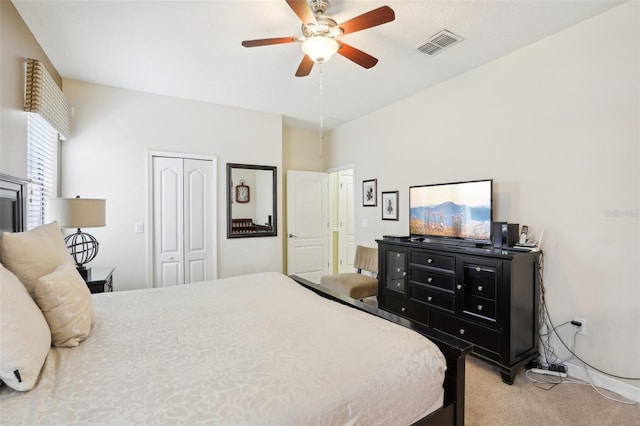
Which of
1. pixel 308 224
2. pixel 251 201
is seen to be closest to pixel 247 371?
pixel 251 201

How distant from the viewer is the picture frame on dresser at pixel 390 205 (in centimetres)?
396

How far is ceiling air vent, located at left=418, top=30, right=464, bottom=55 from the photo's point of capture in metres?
2.42

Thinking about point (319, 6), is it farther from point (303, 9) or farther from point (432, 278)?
point (432, 278)

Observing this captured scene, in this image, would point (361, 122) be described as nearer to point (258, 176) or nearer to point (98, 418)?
point (258, 176)

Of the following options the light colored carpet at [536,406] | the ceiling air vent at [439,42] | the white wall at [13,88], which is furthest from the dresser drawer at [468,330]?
the white wall at [13,88]

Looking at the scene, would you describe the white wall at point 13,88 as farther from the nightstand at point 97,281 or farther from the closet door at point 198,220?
the closet door at point 198,220

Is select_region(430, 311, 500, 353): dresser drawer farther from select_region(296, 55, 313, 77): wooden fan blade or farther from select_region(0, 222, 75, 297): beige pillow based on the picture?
select_region(0, 222, 75, 297): beige pillow

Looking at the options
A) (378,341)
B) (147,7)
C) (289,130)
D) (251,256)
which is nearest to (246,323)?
(378,341)

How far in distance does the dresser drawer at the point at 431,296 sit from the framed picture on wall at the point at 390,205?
114 centimetres

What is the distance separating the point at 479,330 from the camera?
8.11ft

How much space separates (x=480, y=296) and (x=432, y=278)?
480 millimetres

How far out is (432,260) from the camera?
9.44 ft

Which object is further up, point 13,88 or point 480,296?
point 13,88

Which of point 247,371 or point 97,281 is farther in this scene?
point 97,281
